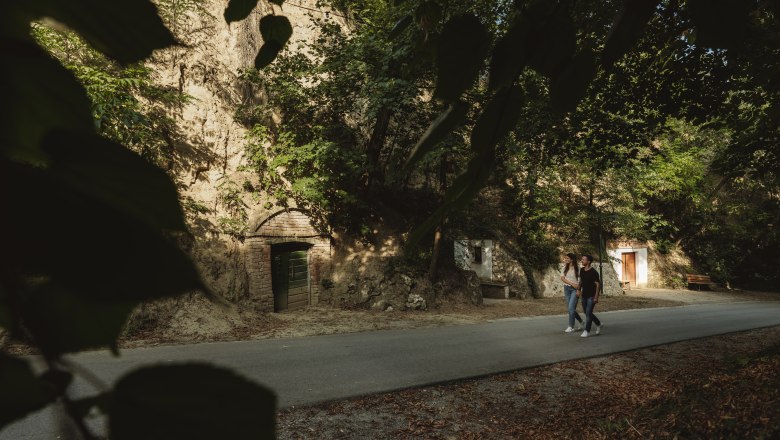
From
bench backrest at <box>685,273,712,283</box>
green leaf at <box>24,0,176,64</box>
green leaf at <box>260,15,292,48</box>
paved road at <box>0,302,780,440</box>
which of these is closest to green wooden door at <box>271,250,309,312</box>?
paved road at <box>0,302,780,440</box>

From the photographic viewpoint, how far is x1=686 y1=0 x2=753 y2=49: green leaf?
0.71m

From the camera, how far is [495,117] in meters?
0.67

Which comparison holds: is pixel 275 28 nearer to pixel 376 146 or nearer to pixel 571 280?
pixel 571 280

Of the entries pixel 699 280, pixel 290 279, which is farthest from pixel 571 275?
pixel 699 280

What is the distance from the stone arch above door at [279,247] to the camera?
1095 centimetres

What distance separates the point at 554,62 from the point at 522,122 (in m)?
6.94

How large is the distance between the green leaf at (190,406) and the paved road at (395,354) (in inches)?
Answer: 145

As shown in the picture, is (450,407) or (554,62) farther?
(450,407)

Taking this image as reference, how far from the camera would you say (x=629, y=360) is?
6711 mm

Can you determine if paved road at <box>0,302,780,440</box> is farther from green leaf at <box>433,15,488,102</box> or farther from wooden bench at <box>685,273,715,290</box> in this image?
wooden bench at <box>685,273,715,290</box>

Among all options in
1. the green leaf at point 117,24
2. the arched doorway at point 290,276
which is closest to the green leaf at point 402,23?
the green leaf at point 117,24

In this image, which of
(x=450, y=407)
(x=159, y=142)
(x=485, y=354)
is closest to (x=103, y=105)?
(x=159, y=142)

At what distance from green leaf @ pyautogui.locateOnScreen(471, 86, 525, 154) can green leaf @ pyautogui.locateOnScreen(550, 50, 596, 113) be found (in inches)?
6.2

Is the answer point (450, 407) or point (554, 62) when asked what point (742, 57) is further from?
point (554, 62)
